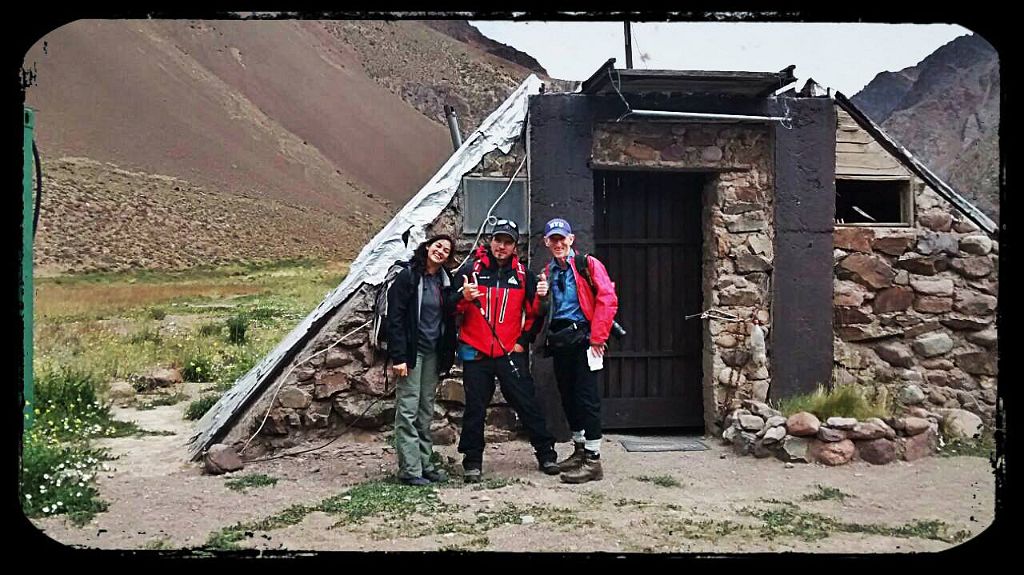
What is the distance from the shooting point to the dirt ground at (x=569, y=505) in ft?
14.1

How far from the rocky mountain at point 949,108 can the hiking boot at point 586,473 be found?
65.2ft

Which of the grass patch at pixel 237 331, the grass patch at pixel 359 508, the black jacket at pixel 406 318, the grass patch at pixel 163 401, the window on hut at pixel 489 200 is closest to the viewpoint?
the grass patch at pixel 359 508

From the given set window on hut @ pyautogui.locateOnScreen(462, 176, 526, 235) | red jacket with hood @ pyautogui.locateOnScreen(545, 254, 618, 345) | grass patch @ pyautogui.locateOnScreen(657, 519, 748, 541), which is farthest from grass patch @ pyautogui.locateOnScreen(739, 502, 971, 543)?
window on hut @ pyautogui.locateOnScreen(462, 176, 526, 235)

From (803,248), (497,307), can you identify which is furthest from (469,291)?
(803,248)

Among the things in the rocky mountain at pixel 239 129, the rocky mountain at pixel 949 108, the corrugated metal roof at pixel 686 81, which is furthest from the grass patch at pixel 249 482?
the rocky mountain at pixel 239 129

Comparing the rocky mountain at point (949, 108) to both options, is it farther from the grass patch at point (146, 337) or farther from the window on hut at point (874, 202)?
the grass patch at point (146, 337)

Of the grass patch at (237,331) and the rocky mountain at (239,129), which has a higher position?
the rocky mountain at (239,129)

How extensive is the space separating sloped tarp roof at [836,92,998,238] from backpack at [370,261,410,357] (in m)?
3.87

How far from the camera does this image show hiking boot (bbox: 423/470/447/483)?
5426 mm

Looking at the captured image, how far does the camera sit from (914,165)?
6953 mm

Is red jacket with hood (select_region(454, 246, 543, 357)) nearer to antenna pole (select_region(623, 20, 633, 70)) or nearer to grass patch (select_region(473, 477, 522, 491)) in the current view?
grass patch (select_region(473, 477, 522, 491))

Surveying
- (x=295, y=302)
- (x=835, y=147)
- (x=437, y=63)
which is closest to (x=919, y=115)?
(x=295, y=302)

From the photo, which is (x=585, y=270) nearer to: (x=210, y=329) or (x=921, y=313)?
(x=921, y=313)

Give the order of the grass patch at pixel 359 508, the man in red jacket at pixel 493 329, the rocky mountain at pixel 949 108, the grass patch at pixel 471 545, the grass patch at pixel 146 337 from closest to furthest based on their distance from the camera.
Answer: the grass patch at pixel 471 545 → the grass patch at pixel 359 508 → the man in red jacket at pixel 493 329 → the grass patch at pixel 146 337 → the rocky mountain at pixel 949 108
